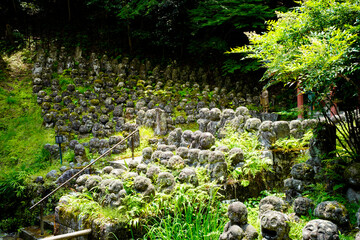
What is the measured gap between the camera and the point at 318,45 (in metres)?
2.79

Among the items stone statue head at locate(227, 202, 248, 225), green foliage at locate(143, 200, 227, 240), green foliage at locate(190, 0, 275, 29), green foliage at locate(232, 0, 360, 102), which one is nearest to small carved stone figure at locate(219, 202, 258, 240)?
stone statue head at locate(227, 202, 248, 225)

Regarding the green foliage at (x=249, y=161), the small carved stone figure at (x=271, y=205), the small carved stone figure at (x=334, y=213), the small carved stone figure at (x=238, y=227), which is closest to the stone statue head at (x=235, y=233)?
the small carved stone figure at (x=238, y=227)

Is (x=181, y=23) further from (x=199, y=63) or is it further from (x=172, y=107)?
(x=172, y=107)

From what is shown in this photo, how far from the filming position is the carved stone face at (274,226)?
3029 mm

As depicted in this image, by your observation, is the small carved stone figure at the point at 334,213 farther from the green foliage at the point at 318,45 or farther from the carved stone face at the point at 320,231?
the green foliage at the point at 318,45

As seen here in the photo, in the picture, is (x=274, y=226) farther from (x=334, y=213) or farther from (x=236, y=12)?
(x=236, y=12)

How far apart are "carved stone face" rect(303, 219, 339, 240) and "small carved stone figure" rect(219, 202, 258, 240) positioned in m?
0.62

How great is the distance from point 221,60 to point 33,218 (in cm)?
979

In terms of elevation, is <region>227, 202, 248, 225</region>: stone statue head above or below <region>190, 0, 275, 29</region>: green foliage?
below

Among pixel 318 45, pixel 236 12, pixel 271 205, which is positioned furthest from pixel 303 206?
pixel 236 12

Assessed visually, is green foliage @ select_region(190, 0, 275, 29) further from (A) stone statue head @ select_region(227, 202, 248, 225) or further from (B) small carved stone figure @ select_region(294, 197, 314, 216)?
(A) stone statue head @ select_region(227, 202, 248, 225)

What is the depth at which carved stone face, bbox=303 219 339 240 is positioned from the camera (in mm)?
2684

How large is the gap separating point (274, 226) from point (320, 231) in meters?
0.45

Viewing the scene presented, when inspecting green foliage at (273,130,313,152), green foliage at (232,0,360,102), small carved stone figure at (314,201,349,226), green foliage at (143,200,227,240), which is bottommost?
green foliage at (143,200,227,240)
